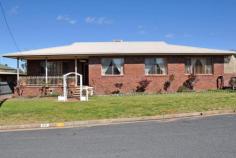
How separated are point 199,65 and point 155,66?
3.64 meters

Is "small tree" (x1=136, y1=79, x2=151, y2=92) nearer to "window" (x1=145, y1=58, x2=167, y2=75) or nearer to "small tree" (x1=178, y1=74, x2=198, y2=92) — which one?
"window" (x1=145, y1=58, x2=167, y2=75)

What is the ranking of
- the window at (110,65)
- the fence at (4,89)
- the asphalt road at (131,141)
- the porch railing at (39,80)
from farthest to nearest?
1. the window at (110,65)
2. the fence at (4,89)
3. the porch railing at (39,80)
4. the asphalt road at (131,141)

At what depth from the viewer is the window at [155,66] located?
1232 inches

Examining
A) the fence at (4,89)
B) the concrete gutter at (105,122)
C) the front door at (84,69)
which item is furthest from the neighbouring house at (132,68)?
the concrete gutter at (105,122)

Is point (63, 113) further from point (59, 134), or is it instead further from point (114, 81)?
point (114, 81)

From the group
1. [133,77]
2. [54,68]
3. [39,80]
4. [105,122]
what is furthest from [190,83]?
[105,122]

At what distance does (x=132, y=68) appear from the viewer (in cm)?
3092

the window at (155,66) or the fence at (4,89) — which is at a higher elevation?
the window at (155,66)

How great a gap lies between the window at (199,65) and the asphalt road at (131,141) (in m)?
18.7

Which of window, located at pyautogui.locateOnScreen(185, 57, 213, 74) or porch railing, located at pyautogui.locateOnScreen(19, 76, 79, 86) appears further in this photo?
window, located at pyautogui.locateOnScreen(185, 57, 213, 74)

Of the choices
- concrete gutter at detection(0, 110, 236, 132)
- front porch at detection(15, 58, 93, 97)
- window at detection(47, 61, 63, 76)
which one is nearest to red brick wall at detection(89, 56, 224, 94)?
front porch at detection(15, 58, 93, 97)

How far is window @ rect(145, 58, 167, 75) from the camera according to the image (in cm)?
3128

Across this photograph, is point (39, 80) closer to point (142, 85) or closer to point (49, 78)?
point (49, 78)

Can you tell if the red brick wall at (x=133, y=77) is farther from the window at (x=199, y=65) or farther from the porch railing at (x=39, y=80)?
the porch railing at (x=39, y=80)
